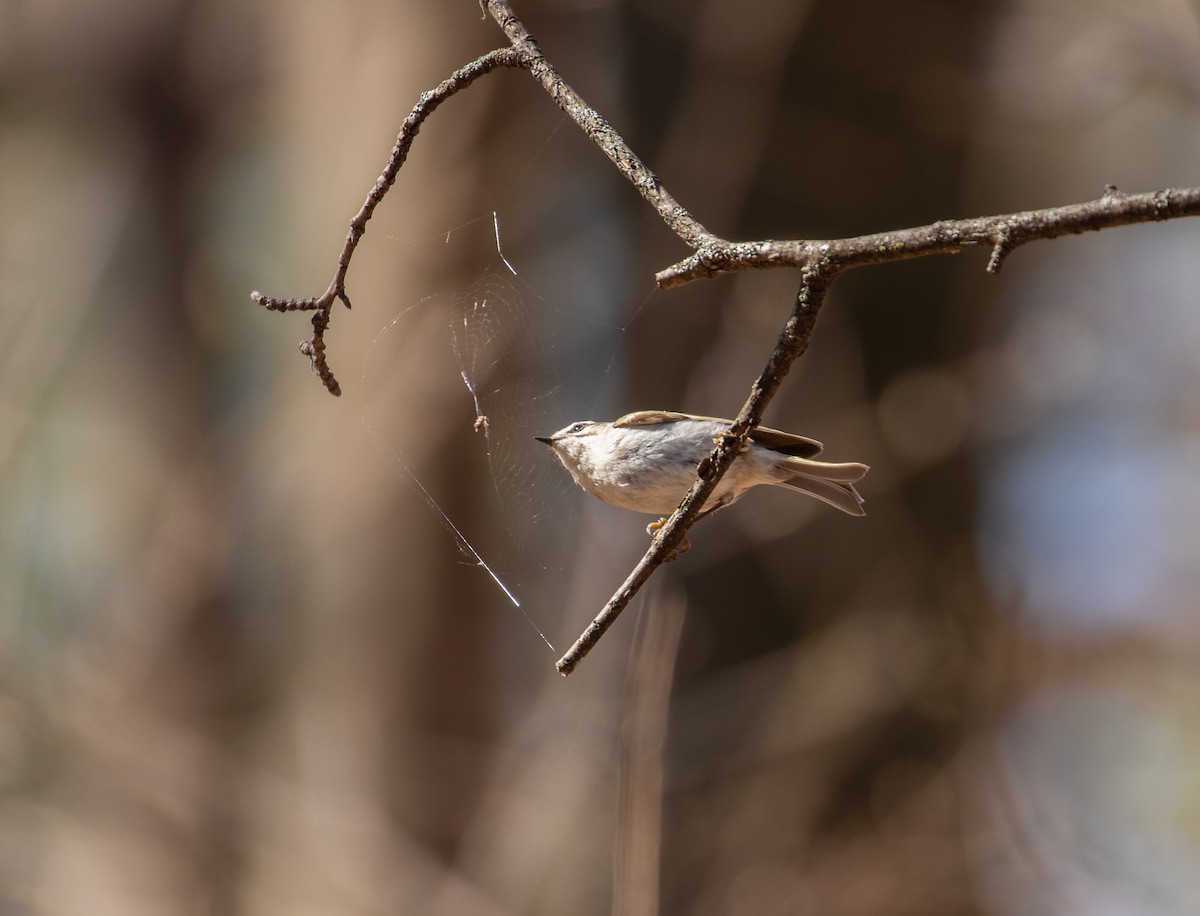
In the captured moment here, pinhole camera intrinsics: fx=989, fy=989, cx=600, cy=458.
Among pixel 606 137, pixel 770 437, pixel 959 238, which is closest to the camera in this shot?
pixel 959 238

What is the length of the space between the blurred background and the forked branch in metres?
1.24

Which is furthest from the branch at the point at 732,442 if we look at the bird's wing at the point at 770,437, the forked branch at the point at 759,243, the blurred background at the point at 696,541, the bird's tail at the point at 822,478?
the blurred background at the point at 696,541

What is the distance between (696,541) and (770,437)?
2.41 m

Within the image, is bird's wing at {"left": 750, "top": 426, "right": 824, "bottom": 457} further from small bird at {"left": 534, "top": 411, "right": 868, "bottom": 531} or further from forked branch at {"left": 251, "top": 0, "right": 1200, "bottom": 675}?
forked branch at {"left": 251, "top": 0, "right": 1200, "bottom": 675}

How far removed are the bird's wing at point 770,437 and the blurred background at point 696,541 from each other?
18.4 inches

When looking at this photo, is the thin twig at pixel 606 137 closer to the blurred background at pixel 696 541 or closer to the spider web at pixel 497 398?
the spider web at pixel 497 398

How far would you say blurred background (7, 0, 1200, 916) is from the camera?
3650 mm

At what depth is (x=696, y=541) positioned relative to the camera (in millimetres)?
3883

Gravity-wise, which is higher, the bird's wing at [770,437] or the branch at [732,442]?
the branch at [732,442]

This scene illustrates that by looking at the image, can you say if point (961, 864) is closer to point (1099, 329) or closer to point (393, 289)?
point (1099, 329)

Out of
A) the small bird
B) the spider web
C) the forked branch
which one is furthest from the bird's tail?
the forked branch

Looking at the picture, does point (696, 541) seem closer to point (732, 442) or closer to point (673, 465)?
point (673, 465)

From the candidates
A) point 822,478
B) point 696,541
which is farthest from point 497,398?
point 696,541

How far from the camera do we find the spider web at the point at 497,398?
2273mm
